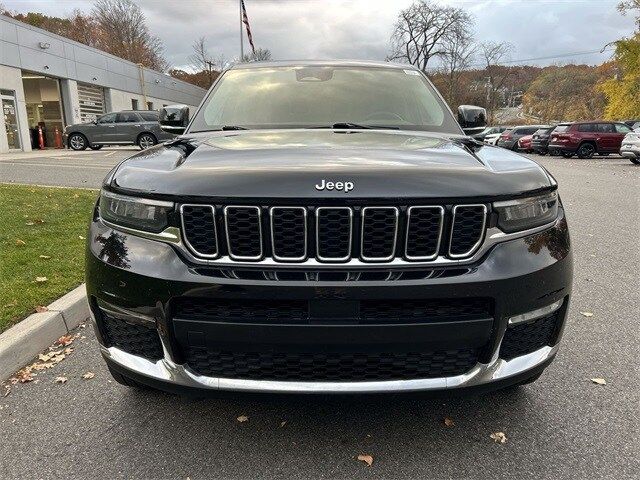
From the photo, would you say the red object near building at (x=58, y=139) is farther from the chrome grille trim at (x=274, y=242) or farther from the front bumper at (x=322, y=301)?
the chrome grille trim at (x=274, y=242)

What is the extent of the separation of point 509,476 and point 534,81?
71772mm

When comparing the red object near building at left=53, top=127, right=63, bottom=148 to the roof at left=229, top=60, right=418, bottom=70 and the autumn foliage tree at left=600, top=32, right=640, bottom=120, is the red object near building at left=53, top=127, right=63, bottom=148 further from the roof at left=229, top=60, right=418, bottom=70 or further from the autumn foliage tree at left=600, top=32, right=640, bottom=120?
the autumn foliage tree at left=600, top=32, right=640, bottom=120

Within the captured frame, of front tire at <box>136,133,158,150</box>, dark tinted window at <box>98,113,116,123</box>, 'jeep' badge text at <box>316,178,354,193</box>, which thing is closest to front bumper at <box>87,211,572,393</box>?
'jeep' badge text at <box>316,178,354,193</box>

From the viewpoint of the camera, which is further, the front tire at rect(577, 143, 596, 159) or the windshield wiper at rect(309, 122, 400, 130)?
the front tire at rect(577, 143, 596, 159)

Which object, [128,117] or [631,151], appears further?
[128,117]

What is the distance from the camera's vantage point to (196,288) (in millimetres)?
1812

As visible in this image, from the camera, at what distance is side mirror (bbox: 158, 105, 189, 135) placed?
361 centimetres

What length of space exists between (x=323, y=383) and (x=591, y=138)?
25.0m

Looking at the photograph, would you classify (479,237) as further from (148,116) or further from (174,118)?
(148,116)

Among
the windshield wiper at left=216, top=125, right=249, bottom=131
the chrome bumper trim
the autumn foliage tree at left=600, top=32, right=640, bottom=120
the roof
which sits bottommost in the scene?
the chrome bumper trim

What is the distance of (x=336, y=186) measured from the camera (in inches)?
71.9

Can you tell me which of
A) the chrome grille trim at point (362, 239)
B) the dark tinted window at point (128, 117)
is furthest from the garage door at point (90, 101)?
the chrome grille trim at point (362, 239)

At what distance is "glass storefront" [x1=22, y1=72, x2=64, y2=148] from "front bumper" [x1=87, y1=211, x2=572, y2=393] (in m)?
27.6

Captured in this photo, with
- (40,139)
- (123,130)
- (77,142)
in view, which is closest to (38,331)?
(123,130)
